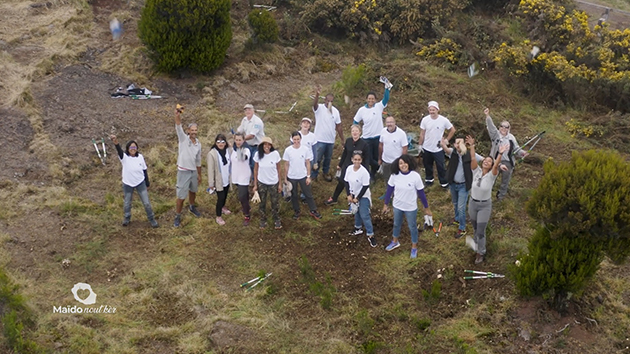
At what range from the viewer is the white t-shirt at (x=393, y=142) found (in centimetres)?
927

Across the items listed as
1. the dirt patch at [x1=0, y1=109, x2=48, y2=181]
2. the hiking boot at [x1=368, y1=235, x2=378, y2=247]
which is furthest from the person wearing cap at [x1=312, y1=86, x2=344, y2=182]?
the dirt patch at [x1=0, y1=109, x2=48, y2=181]

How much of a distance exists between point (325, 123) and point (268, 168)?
1744 mm

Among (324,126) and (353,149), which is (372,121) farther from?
(353,149)

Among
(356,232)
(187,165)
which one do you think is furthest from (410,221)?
(187,165)

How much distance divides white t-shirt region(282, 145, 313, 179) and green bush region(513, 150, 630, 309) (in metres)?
3.31

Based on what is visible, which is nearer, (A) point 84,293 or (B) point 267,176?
(A) point 84,293

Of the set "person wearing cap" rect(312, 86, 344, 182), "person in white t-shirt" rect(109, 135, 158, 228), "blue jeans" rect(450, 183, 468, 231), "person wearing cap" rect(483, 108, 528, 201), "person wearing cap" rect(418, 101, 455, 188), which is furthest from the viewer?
Result: "person wearing cap" rect(312, 86, 344, 182)

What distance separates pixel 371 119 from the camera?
9.84 meters

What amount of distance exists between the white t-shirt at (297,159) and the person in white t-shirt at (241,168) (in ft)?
1.84

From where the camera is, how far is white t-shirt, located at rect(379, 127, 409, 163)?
9.27 m

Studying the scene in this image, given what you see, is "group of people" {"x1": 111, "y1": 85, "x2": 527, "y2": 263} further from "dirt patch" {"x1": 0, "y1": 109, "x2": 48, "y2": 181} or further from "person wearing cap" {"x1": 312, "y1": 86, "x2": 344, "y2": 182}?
"dirt patch" {"x1": 0, "y1": 109, "x2": 48, "y2": 181}

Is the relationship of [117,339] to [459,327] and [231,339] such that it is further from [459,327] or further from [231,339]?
[459,327]

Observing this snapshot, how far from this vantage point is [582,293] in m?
7.10

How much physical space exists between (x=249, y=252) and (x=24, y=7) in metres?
12.4
